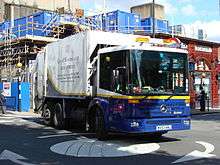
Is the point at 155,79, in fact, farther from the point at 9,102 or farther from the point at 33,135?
the point at 9,102

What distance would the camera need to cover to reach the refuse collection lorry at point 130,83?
13711 millimetres

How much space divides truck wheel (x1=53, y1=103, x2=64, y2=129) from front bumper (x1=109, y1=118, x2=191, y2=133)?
4.68 m

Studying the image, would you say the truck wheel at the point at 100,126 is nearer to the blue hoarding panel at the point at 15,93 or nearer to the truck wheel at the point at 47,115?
the truck wheel at the point at 47,115

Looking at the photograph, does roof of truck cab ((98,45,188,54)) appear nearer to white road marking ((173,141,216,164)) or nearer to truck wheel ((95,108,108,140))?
truck wheel ((95,108,108,140))

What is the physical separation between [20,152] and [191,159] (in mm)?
4466

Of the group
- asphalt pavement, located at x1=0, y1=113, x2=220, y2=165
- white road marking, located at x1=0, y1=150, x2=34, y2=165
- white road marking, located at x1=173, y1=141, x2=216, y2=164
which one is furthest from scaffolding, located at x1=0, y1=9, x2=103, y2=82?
white road marking, located at x1=173, y1=141, x2=216, y2=164

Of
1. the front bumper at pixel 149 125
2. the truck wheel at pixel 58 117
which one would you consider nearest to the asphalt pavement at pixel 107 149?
the front bumper at pixel 149 125

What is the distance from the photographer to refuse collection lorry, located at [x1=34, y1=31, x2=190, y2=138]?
45.0 feet

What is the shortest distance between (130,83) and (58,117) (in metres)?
6.16

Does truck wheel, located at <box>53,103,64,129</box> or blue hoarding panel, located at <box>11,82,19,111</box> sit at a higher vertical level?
blue hoarding panel, located at <box>11,82,19,111</box>

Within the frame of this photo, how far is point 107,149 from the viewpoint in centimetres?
1324

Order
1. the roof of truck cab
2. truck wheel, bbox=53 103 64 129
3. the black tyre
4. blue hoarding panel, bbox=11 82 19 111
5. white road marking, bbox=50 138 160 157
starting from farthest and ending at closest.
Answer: blue hoarding panel, bbox=11 82 19 111, truck wheel, bbox=53 103 64 129, the black tyre, the roof of truck cab, white road marking, bbox=50 138 160 157

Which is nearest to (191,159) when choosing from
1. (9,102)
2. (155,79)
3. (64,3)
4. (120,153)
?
(120,153)

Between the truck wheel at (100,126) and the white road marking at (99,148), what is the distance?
0.74 ft
